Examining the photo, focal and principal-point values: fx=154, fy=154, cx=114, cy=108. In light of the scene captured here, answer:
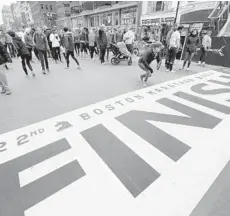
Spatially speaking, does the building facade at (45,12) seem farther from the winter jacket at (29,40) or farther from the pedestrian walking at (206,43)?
the pedestrian walking at (206,43)

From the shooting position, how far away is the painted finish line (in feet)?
4.85

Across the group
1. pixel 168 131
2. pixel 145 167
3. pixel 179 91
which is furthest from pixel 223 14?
pixel 145 167

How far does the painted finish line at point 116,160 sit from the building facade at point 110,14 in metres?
17.7

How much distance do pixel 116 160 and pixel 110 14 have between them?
105ft

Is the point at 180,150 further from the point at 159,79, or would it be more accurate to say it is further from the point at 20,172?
the point at 159,79

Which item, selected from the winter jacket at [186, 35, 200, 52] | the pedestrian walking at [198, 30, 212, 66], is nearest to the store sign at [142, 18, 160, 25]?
the pedestrian walking at [198, 30, 212, 66]

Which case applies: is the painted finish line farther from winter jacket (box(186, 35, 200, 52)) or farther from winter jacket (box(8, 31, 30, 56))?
winter jacket (box(186, 35, 200, 52))

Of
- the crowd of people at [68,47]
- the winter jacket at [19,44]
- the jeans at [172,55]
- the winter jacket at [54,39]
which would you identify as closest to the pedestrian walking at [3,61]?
the crowd of people at [68,47]

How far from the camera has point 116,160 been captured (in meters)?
1.99

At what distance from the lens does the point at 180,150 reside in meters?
2.15

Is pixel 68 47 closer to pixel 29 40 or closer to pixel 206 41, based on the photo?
pixel 29 40

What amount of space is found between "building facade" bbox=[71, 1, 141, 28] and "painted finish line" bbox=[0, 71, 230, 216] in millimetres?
17730

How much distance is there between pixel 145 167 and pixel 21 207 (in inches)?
52.6

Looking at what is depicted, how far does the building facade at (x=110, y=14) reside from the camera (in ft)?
74.1
